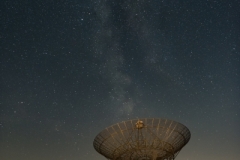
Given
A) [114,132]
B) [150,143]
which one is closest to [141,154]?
[150,143]

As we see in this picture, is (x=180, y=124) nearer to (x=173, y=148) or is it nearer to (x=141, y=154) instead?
(x=173, y=148)

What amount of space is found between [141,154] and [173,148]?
2.51m

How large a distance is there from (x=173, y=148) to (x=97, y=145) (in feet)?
18.4

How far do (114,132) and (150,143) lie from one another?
285cm

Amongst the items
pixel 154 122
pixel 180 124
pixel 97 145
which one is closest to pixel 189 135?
pixel 180 124

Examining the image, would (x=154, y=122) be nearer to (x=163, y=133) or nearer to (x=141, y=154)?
(x=163, y=133)

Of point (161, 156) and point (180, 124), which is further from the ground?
point (180, 124)

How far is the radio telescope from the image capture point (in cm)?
2394

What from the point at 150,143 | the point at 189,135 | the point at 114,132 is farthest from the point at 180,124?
the point at 114,132

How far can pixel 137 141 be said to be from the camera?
24516 millimetres

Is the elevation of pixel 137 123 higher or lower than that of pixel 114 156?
higher

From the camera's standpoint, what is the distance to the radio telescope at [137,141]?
23.9 metres

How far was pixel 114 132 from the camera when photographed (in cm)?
2422

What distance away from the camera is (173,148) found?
938 inches
